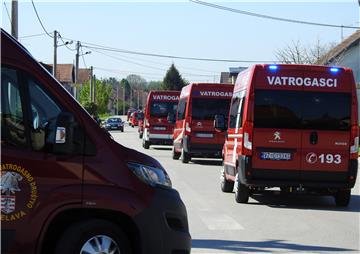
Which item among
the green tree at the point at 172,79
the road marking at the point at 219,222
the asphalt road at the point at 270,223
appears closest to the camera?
the asphalt road at the point at 270,223

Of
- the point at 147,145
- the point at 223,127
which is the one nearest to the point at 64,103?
the point at 223,127

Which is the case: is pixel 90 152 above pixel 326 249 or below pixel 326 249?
above

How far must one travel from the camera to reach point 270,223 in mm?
9883

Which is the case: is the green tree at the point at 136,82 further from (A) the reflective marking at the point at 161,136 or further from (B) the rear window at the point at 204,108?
(B) the rear window at the point at 204,108

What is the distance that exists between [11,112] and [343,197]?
7823 millimetres

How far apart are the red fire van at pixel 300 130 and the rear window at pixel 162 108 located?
17837mm

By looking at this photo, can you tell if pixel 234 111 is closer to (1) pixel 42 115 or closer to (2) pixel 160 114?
(1) pixel 42 115

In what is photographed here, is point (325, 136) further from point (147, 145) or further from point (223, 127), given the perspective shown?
point (147, 145)

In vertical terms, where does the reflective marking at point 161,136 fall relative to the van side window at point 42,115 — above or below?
below

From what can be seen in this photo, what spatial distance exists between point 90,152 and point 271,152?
6.41 metres

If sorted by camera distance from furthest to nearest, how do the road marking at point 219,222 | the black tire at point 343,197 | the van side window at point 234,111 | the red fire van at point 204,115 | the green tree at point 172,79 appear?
1. the green tree at point 172,79
2. the red fire van at point 204,115
3. the van side window at point 234,111
4. the black tire at point 343,197
5. the road marking at point 219,222

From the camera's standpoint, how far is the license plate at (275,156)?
1146 centimetres

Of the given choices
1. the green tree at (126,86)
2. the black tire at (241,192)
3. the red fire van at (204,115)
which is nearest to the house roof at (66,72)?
the green tree at (126,86)

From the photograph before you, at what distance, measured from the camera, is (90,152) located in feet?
18.1
